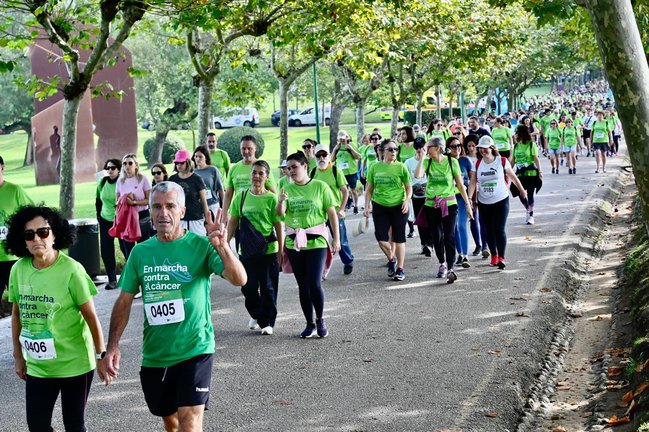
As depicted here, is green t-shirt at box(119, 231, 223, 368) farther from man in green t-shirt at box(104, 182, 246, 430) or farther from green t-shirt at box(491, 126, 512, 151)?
green t-shirt at box(491, 126, 512, 151)

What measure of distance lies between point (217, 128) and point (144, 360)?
2441 inches

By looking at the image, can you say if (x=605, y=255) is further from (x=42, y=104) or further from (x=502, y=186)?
(x=42, y=104)

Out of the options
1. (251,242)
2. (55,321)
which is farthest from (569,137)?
(55,321)

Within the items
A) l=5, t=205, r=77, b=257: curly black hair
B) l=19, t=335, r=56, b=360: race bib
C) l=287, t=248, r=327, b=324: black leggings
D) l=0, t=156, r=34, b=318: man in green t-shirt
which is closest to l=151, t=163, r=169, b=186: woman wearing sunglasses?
l=287, t=248, r=327, b=324: black leggings

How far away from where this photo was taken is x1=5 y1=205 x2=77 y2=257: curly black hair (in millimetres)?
5887

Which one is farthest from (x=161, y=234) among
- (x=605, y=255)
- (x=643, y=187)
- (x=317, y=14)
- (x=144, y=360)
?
(x=317, y=14)

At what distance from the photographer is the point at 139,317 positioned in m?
11.5

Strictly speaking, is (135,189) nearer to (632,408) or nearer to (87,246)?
(87,246)

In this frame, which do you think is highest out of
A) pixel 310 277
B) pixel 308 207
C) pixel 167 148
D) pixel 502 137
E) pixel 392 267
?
pixel 502 137

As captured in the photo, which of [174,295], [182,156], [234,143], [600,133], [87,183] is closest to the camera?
[174,295]

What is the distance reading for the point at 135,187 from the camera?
42.6 ft

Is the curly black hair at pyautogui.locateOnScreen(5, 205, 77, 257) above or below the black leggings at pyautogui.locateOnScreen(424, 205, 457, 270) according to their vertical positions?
above

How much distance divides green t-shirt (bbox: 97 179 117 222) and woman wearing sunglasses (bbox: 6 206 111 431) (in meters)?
7.72

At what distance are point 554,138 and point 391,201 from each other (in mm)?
19368
